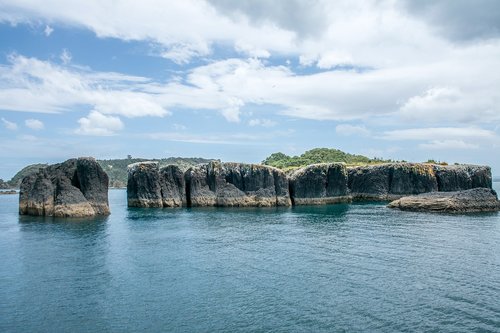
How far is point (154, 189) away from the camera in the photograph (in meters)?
102

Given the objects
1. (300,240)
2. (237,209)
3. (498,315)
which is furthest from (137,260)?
(237,209)

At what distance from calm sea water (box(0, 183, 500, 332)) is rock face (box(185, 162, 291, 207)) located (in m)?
36.9

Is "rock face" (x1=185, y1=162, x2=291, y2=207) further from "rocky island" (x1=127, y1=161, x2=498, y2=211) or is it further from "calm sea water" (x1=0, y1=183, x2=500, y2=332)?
"calm sea water" (x1=0, y1=183, x2=500, y2=332)

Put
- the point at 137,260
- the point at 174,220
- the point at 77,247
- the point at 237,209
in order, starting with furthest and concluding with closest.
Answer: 1. the point at 237,209
2. the point at 174,220
3. the point at 77,247
4. the point at 137,260

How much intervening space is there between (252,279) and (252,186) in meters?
67.6

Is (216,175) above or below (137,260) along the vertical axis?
above

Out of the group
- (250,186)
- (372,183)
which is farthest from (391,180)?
(250,186)

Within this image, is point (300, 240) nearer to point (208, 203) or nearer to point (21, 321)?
point (21, 321)

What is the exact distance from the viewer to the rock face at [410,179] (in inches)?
4663

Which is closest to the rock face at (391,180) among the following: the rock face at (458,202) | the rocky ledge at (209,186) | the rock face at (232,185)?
the rock face at (458,202)

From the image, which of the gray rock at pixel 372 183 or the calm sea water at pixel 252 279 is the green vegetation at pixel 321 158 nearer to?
the gray rock at pixel 372 183

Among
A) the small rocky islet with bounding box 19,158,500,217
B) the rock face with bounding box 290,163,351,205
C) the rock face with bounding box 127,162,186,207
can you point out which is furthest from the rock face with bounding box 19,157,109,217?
the rock face with bounding box 290,163,351,205

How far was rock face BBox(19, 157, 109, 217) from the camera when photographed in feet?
258

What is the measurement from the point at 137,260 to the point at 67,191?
40575mm
